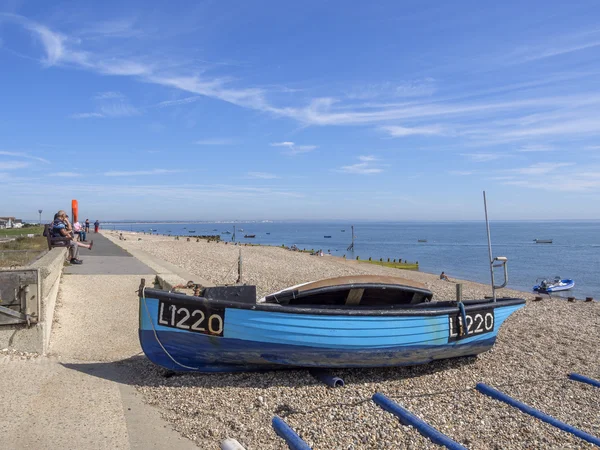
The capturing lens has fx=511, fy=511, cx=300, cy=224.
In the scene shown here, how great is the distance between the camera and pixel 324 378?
7.01m

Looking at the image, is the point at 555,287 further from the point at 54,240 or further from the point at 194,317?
the point at 194,317

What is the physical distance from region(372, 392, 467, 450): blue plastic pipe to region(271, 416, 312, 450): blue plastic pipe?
1.29 metres

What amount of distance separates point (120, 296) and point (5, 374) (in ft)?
18.0

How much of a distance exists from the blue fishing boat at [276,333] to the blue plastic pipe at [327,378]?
0.18 m

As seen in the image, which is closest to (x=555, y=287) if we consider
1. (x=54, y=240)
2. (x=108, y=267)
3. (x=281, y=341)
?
(x=108, y=267)

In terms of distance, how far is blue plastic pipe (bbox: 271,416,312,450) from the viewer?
4893mm

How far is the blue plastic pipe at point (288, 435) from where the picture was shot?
4893 mm

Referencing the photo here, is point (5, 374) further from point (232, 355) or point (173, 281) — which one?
point (173, 281)

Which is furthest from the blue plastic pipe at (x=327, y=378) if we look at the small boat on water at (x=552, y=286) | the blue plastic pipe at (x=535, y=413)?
the small boat on water at (x=552, y=286)

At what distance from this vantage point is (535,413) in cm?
603

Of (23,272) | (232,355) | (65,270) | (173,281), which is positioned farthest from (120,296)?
(232,355)

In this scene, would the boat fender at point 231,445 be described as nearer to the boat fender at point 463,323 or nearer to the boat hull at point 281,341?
the boat hull at point 281,341

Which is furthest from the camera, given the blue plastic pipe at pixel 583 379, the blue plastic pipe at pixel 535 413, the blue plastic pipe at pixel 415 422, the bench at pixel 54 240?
the bench at pixel 54 240

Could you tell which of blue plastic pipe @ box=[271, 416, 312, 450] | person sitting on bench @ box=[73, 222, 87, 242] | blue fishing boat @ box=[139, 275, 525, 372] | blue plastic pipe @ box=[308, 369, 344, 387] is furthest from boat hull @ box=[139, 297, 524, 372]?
person sitting on bench @ box=[73, 222, 87, 242]
